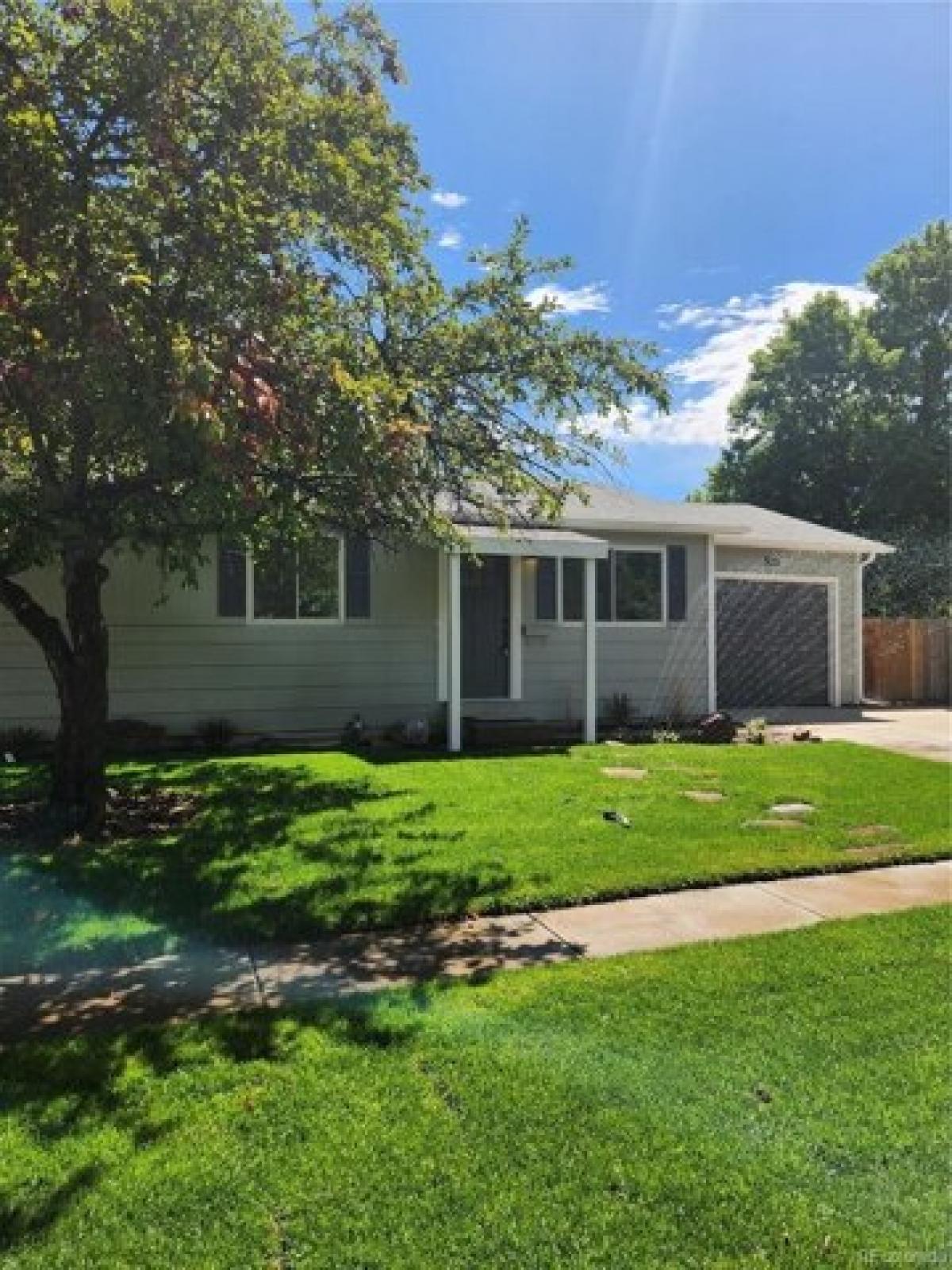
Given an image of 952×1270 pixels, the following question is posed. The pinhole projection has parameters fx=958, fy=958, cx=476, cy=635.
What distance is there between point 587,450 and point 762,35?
4.00 metres

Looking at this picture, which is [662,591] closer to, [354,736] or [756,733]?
[756,733]

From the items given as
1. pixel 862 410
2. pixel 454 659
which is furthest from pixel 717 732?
pixel 862 410

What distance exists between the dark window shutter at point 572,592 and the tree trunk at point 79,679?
763cm

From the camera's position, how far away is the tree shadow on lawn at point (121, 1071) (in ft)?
8.76

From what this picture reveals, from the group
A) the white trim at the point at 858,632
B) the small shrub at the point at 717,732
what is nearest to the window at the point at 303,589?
the small shrub at the point at 717,732

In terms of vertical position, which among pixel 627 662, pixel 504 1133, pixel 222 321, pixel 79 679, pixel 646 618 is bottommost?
pixel 504 1133

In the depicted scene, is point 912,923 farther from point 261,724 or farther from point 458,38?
point 261,724

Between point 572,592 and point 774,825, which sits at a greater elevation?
point 572,592

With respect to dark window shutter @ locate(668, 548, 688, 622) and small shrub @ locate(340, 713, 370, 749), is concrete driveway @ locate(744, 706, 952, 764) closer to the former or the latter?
dark window shutter @ locate(668, 548, 688, 622)

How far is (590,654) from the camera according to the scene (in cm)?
1223

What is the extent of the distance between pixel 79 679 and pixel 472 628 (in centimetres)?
684

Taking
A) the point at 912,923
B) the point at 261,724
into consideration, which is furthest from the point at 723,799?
the point at 261,724

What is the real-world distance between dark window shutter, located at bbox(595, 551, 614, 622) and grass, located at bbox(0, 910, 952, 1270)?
10267mm

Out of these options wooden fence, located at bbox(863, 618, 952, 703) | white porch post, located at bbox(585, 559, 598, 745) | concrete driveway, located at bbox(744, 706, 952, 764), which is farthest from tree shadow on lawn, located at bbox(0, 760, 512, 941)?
wooden fence, located at bbox(863, 618, 952, 703)
